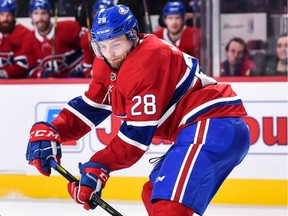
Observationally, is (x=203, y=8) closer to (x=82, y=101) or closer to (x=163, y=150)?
(x=163, y=150)

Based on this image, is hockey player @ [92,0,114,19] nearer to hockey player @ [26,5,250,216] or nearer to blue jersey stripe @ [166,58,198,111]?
hockey player @ [26,5,250,216]

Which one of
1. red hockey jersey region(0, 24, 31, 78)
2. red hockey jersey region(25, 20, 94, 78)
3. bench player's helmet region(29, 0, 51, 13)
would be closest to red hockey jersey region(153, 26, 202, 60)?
red hockey jersey region(25, 20, 94, 78)

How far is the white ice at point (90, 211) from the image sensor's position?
4824 mm

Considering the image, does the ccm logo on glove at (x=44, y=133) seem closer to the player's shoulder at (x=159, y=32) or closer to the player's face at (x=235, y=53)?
the player's face at (x=235, y=53)

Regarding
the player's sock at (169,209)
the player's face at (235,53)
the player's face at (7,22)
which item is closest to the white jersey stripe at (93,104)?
the player's sock at (169,209)

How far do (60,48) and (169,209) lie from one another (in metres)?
3.13

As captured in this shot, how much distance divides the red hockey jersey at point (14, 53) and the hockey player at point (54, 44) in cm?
5

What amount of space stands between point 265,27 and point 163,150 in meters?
1.02

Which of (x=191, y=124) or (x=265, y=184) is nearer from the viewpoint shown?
(x=191, y=124)

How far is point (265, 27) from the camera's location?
5.46 meters

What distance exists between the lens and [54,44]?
5988 mm

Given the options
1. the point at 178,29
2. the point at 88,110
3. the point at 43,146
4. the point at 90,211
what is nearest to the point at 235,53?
the point at 178,29

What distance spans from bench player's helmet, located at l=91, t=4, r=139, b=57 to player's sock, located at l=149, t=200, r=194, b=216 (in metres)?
0.58

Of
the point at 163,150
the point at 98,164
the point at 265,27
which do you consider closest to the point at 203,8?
the point at 265,27
